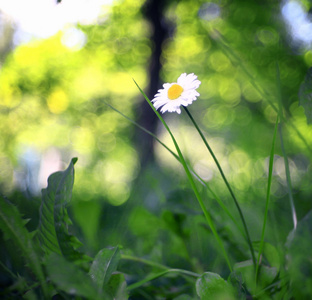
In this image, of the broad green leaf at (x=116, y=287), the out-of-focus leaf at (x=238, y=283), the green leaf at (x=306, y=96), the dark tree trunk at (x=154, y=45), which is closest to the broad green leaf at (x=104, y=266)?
the broad green leaf at (x=116, y=287)

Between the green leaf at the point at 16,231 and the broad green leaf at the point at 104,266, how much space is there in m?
0.06

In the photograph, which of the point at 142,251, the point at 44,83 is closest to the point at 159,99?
the point at 142,251

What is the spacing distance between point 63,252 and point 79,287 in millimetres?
137

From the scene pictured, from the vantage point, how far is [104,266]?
1.01ft

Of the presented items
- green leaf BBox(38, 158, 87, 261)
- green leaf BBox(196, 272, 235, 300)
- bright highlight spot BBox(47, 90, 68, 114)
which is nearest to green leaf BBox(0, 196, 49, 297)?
green leaf BBox(38, 158, 87, 261)

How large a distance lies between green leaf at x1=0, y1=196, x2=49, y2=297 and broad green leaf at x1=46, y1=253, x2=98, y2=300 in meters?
0.08

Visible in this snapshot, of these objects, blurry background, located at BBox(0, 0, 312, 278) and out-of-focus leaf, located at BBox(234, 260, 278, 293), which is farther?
blurry background, located at BBox(0, 0, 312, 278)

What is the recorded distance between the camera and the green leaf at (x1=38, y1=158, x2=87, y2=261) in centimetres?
35

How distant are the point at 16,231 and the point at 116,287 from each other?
0.12 metres

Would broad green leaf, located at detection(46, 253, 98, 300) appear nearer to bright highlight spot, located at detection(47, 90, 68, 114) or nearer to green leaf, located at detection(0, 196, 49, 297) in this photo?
green leaf, located at detection(0, 196, 49, 297)

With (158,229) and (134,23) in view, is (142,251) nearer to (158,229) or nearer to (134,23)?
(158,229)

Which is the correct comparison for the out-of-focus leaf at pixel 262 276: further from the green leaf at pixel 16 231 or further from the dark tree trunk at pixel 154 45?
the dark tree trunk at pixel 154 45

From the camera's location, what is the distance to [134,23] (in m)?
4.54

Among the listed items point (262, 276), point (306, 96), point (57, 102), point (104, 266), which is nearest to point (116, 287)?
point (104, 266)
